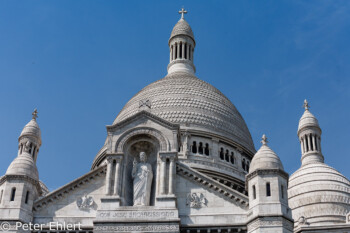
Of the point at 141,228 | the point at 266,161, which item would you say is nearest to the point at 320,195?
the point at 266,161

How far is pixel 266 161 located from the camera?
36438 mm

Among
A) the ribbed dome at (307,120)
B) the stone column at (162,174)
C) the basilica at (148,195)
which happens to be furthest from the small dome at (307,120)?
the stone column at (162,174)

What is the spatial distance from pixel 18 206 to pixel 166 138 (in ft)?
27.0

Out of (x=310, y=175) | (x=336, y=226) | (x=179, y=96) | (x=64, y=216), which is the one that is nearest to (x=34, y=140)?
(x=179, y=96)

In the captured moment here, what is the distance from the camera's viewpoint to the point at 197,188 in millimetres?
37062

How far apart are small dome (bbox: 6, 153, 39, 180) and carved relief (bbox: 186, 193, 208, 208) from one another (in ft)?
26.6

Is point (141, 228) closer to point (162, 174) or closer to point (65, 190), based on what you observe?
point (162, 174)

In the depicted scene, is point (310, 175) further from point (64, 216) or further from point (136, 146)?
point (64, 216)

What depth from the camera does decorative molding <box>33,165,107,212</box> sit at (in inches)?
1460

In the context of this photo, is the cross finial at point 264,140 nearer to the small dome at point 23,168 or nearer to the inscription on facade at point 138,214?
the inscription on facade at point 138,214

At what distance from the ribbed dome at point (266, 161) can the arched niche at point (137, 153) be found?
16.9 feet

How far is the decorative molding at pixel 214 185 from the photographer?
1427 inches

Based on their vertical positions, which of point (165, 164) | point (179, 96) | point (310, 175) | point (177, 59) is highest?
point (177, 59)

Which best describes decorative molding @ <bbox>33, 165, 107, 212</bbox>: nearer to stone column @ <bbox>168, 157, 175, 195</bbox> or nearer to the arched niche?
the arched niche
